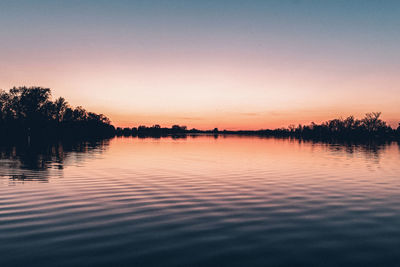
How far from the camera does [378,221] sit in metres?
14.9

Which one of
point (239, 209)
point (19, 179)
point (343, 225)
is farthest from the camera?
point (19, 179)

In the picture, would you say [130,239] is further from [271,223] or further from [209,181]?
[209,181]

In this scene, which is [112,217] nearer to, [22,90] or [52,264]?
[52,264]

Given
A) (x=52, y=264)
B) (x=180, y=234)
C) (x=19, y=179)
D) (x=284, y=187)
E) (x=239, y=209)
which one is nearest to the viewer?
(x=52, y=264)

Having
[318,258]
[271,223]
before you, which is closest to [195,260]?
[318,258]

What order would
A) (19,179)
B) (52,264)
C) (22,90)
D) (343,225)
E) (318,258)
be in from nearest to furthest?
1. (52,264)
2. (318,258)
3. (343,225)
4. (19,179)
5. (22,90)

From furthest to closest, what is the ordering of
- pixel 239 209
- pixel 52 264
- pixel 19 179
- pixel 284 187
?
pixel 19 179 → pixel 284 187 → pixel 239 209 → pixel 52 264

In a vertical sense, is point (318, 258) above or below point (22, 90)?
below

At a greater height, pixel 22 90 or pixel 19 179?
pixel 22 90

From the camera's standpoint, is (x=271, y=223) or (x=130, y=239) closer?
(x=130, y=239)

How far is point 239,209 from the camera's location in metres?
17.0

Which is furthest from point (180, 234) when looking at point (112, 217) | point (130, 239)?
point (112, 217)

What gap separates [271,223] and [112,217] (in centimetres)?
827

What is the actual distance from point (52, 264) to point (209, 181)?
19329 millimetres
